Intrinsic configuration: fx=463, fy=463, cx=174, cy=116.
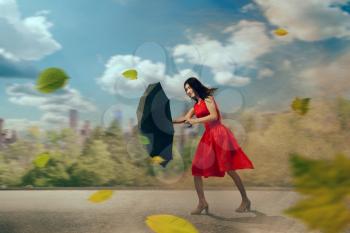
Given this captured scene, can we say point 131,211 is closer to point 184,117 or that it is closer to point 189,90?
point 184,117

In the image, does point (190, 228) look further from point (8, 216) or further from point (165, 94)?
point (8, 216)

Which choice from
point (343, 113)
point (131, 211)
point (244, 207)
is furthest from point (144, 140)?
point (343, 113)

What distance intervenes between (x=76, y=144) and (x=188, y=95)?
2.70 meters

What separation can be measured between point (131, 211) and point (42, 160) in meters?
2.40

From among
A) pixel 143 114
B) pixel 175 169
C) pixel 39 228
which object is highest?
pixel 143 114

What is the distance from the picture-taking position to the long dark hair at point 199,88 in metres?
4.09

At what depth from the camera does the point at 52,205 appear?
4664mm

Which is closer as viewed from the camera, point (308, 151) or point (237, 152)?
point (237, 152)

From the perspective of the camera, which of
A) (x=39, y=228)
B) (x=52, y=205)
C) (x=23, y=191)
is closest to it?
(x=39, y=228)

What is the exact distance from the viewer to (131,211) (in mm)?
4293

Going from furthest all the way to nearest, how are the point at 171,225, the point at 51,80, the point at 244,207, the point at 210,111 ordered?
the point at 244,207, the point at 210,111, the point at 51,80, the point at 171,225

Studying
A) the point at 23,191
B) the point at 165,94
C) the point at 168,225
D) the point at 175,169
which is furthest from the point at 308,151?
the point at 168,225

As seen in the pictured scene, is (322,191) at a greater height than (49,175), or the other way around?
(322,191)

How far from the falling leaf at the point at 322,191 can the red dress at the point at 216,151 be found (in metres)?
3.68
